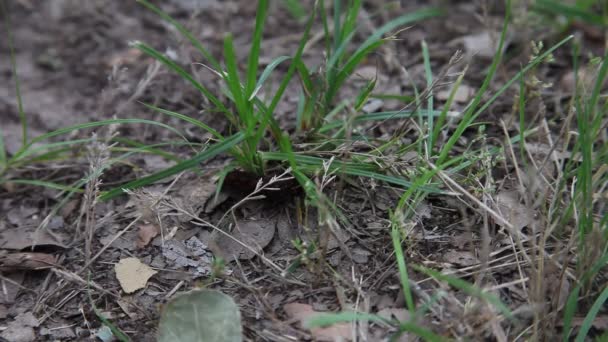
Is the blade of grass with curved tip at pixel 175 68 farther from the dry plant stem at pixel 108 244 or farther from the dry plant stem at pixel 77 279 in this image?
the dry plant stem at pixel 77 279

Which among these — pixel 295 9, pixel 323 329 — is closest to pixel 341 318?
pixel 323 329

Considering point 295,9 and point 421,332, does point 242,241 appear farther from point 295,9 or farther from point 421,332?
point 295,9

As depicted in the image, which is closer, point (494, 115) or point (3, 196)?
point (3, 196)

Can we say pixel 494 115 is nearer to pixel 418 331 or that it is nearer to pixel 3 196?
pixel 418 331

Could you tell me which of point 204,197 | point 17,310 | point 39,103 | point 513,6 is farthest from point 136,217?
point 513,6

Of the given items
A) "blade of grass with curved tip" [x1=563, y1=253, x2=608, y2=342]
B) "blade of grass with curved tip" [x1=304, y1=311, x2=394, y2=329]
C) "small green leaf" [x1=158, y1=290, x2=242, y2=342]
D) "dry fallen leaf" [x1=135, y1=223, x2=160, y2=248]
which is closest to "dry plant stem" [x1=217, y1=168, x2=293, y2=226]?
"dry fallen leaf" [x1=135, y1=223, x2=160, y2=248]

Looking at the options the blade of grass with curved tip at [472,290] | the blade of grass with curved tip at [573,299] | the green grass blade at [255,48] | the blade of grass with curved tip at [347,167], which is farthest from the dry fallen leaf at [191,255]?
the blade of grass with curved tip at [573,299]

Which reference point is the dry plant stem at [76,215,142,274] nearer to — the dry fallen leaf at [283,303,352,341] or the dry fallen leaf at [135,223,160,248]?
the dry fallen leaf at [135,223,160,248]
